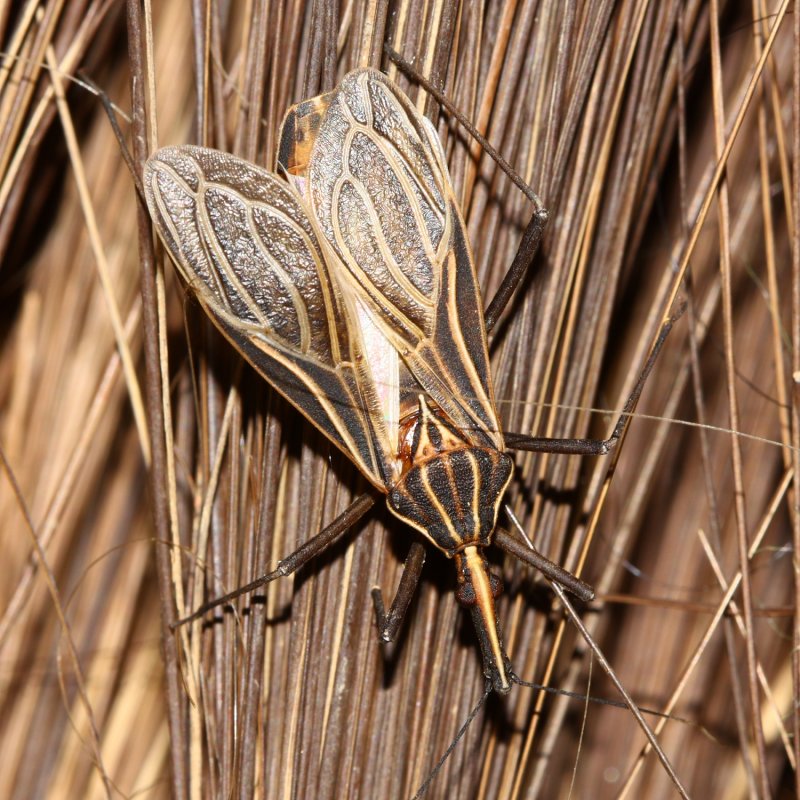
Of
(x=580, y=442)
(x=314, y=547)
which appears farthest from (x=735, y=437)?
(x=314, y=547)

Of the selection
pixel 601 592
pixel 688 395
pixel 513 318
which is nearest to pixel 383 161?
pixel 513 318

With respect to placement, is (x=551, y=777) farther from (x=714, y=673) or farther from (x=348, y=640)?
(x=348, y=640)

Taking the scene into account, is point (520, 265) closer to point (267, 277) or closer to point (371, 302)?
point (371, 302)

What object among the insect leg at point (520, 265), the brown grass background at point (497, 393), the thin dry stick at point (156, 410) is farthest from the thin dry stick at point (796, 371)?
the thin dry stick at point (156, 410)

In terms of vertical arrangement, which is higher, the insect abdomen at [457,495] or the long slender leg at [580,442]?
the long slender leg at [580,442]

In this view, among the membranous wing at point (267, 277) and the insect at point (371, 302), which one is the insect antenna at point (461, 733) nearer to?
the insect at point (371, 302)

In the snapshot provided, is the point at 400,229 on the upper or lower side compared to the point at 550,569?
upper
